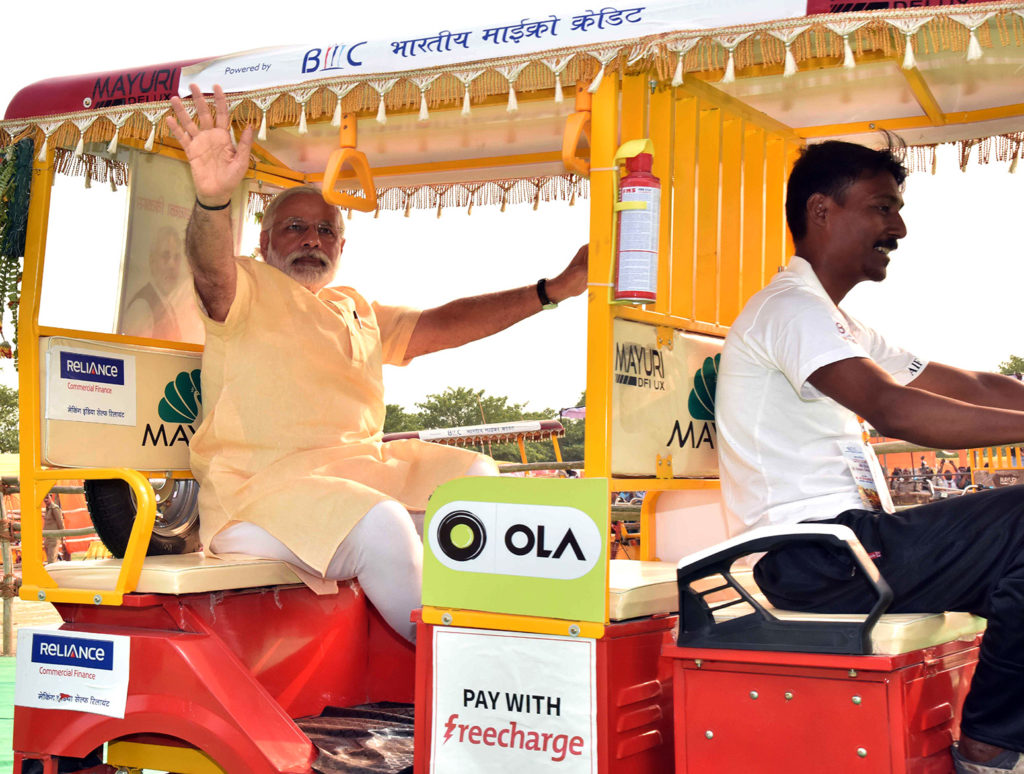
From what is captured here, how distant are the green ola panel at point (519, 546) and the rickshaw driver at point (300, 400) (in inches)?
32.1

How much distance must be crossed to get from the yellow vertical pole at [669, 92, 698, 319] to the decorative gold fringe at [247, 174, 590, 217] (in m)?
0.98

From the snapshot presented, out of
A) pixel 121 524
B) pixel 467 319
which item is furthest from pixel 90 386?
pixel 467 319

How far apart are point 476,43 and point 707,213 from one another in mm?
1074

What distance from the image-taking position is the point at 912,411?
2410 mm

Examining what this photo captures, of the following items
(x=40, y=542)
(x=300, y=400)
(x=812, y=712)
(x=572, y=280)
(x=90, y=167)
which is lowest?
(x=812, y=712)

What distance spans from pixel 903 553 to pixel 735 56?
119 cm

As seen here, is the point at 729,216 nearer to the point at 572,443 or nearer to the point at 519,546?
the point at 519,546

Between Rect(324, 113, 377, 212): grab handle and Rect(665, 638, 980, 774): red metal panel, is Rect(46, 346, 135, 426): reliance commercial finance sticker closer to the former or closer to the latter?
Rect(324, 113, 377, 212): grab handle

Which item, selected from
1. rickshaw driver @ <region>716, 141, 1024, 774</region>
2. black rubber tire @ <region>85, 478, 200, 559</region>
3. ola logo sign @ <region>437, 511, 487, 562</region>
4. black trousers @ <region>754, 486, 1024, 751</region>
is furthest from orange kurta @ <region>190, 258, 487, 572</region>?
black trousers @ <region>754, 486, 1024, 751</region>

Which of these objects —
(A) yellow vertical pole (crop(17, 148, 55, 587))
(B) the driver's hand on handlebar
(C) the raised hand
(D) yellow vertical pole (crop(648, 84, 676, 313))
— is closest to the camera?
(C) the raised hand

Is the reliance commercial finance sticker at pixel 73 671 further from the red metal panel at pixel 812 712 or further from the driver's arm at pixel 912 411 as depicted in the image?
the driver's arm at pixel 912 411

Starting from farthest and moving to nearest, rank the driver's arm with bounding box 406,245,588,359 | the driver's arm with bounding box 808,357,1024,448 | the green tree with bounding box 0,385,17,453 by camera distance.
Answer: the green tree with bounding box 0,385,17,453 → the driver's arm with bounding box 406,245,588,359 → the driver's arm with bounding box 808,357,1024,448

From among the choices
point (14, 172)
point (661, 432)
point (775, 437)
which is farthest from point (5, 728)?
point (775, 437)

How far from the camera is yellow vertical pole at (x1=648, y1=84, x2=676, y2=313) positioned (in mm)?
3205
